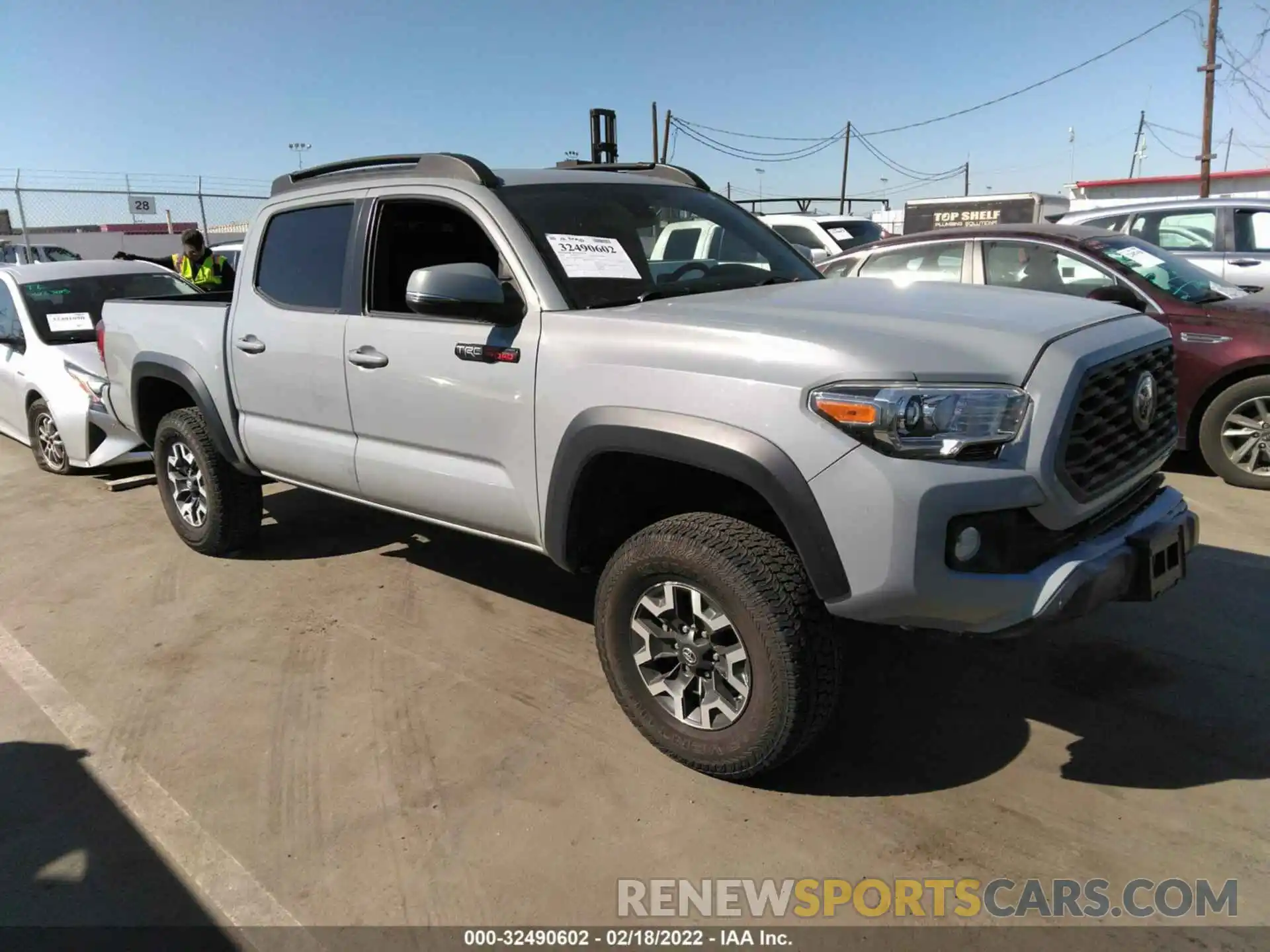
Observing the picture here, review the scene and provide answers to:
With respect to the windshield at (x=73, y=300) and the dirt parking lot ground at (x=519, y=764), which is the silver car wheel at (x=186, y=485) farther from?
the windshield at (x=73, y=300)

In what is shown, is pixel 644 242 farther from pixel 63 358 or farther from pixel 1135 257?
pixel 63 358

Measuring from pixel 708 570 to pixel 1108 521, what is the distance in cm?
123

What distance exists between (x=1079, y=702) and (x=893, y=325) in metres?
1.65

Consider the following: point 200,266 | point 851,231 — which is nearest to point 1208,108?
point 851,231

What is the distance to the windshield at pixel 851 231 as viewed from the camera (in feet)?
43.7

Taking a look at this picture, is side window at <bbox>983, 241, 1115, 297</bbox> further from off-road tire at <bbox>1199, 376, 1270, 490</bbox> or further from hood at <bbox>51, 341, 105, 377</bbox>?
hood at <bbox>51, 341, 105, 377</bbox>

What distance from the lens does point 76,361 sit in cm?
668

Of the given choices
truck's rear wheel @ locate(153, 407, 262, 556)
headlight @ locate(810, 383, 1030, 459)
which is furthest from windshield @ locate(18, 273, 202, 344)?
headlight @ locate(810, 383, 1030, 459)

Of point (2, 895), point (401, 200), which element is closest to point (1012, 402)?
point (401, 200)

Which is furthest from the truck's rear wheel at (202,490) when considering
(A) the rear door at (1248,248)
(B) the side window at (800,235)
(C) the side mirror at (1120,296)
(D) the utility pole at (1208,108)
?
(D) the utility pole at (1208,108)

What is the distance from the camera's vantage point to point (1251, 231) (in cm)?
839

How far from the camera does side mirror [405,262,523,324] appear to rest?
3.02 m

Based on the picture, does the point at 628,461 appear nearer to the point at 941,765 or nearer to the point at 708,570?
the point at 708,570

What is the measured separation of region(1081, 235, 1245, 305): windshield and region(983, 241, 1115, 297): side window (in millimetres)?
139
